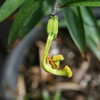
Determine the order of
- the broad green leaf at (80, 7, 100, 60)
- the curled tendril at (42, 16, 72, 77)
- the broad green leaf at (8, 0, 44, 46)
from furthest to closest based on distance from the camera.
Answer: the broad green leaf at (80, 7, 100, 60), the broad green leaf at (8, 0, 44, 46), the curled tendril at (42, 16, 72, 77)

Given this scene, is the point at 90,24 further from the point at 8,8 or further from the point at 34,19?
the point at 8,8

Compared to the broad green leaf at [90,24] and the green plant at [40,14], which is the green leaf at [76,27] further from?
the broad green leaf at [90,24]

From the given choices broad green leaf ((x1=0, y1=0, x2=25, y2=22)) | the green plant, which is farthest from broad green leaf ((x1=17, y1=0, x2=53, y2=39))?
broad green leaf ((x1=0, y1=0, x2=25, y2=22))

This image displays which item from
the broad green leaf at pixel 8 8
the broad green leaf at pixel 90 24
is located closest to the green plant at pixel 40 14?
the broad green leaf at pixel 8 8

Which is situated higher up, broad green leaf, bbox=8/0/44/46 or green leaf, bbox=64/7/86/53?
Answer: broad green leaf, bbox=8/0/44/46

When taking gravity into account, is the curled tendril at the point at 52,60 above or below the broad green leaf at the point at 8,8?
below

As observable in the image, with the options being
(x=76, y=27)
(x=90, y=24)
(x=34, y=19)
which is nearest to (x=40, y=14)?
(x=34, y=19)

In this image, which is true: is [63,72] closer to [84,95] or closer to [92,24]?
[92,24]

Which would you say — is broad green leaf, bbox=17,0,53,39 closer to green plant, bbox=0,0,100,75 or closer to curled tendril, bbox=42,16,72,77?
green plant, bbox=0,0,100,75
